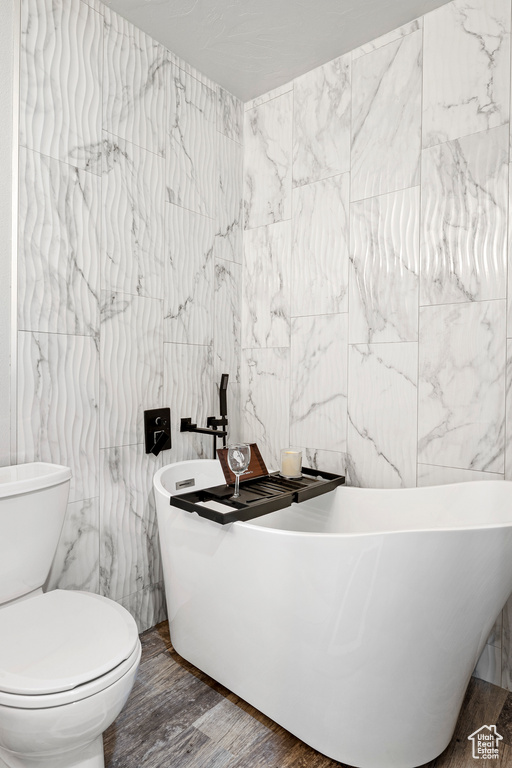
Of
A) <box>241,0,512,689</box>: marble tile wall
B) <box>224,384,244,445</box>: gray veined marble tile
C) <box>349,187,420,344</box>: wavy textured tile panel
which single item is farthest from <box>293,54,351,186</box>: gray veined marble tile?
<box>224,384,244,445</box>: gray veined marble tile

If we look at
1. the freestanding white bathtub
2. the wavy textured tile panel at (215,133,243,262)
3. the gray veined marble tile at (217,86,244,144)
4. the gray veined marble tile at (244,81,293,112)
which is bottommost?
the freestanding white bathtub

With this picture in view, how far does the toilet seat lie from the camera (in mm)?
1055

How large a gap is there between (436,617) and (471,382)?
96 cm

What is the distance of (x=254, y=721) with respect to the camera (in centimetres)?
157

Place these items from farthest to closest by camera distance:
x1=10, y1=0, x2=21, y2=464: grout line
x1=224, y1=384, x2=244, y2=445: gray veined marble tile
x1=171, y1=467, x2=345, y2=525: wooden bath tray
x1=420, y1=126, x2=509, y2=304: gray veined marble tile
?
1. x1=224, y1=384, x2=244, y2=445: gray veined marble tile
2. x1=420, y1=126, x2=509, y2=304: gray veined marble tile
3. x1=10, y1=0, x2=21, y2=464: grout line
4. x1=171, y1=467, x2=345, y2=525: wooden bath tray

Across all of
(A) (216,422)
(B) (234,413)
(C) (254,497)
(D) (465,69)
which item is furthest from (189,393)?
(D) (465,69)

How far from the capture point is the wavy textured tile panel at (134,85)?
1956 mm

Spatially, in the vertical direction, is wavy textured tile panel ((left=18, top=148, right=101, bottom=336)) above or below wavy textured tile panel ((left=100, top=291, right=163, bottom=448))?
above

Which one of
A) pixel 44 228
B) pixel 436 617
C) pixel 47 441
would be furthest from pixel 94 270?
pixel 436 617

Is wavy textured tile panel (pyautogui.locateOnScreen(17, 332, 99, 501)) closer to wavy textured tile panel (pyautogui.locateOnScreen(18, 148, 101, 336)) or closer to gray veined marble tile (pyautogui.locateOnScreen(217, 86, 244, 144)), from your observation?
wavy textured tile panel (pyautogui.locateOnScreen(18, 148, 101, 336))

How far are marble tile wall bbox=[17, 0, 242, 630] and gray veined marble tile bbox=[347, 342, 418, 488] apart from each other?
2.53 ft

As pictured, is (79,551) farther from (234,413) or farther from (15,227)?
(15,227)

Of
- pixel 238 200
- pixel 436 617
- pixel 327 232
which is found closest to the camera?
pixel 436 617

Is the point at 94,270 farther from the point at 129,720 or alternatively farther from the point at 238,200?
the point at 129,720
